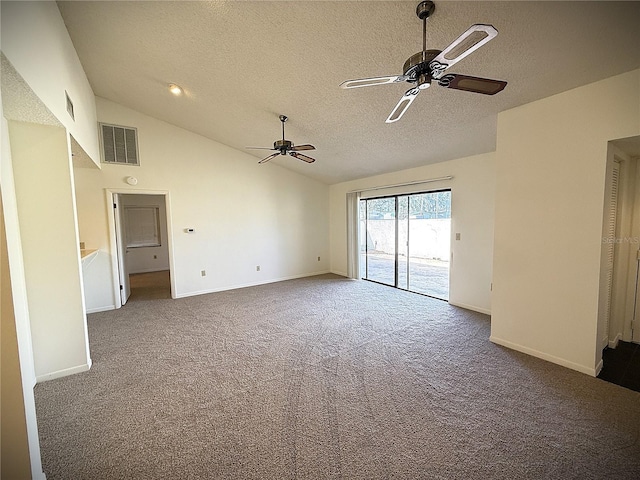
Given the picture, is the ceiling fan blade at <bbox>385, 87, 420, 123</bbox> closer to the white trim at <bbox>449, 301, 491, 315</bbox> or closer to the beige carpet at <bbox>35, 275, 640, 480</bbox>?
the beige carpet at <bbox>35, 275, 640, 480</bbox>

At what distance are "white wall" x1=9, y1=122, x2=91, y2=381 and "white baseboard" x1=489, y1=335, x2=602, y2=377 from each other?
4.39m

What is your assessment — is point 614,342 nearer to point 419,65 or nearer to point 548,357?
point 548,357

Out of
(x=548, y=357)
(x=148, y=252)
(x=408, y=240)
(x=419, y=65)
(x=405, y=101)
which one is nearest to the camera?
(x=419, y=65)

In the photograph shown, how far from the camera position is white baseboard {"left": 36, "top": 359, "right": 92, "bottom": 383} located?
95.2 inches

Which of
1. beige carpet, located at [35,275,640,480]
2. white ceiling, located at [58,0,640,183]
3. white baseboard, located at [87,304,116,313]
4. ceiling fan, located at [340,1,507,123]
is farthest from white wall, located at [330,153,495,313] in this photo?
white baseboard, located at [87,304,116,313]

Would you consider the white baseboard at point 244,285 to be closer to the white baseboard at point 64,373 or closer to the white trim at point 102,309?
the white trim at point 102,309

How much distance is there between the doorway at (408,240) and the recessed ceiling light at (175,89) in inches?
159

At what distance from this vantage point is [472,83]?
1.60 meters

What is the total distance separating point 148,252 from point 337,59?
758cm

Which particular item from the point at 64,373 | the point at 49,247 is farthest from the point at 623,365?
the point at 49,247

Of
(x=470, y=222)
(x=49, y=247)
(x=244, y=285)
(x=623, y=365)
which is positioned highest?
(x=470, y=222)

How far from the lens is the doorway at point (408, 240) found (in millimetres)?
4799

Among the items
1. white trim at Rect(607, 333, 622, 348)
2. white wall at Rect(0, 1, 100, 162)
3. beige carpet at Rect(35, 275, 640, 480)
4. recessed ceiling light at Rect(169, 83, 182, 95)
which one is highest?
recessed ceiling light at Rect(169, 83, 182, 95)

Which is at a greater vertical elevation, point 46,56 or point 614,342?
point 46,56
